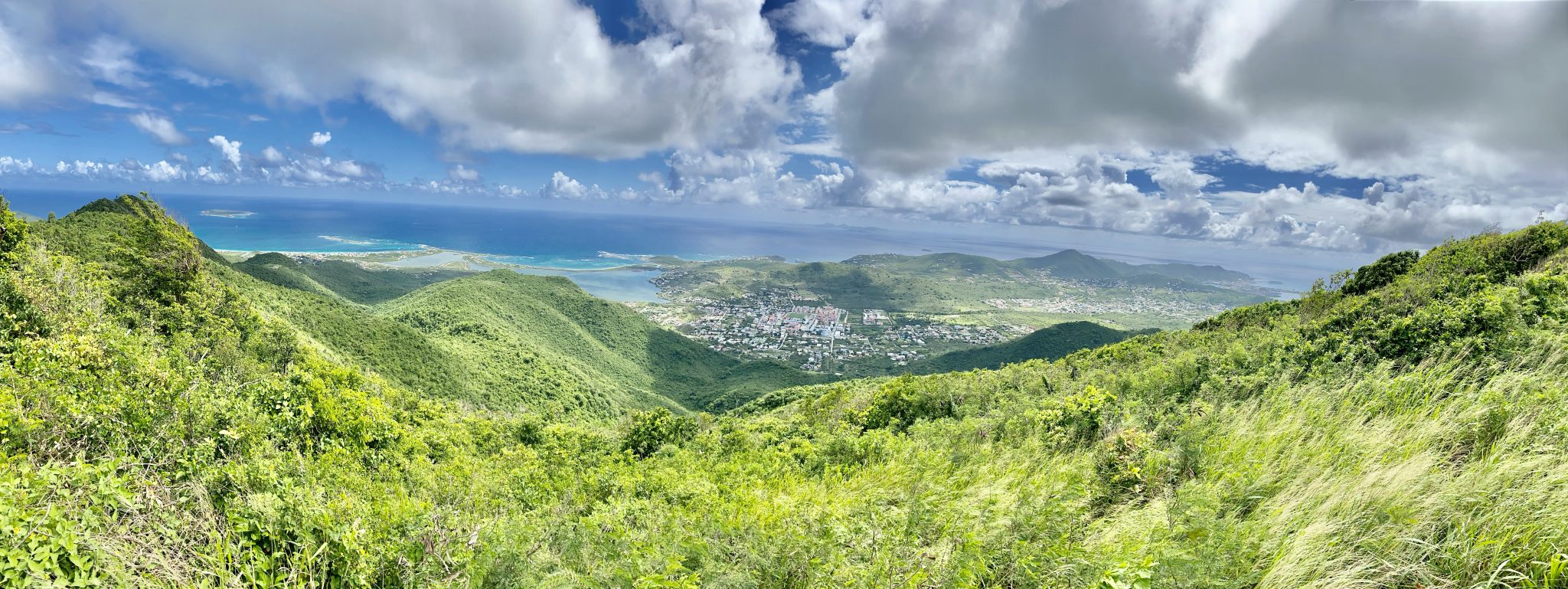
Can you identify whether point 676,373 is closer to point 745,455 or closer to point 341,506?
point 745,455

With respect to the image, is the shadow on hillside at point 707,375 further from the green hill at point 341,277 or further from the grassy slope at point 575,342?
the green hill at point 341,277

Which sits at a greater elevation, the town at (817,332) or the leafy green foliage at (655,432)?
the leafy green foliage at (655,432)

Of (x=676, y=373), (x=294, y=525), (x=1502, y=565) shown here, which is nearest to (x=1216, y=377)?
(x=1502, y=565)

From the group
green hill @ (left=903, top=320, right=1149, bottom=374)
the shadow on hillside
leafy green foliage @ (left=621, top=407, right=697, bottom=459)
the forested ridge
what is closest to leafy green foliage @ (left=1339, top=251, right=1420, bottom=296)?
the forested ridge

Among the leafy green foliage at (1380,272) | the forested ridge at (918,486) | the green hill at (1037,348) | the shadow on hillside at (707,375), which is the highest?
the leafy green foliage at (1380,272)

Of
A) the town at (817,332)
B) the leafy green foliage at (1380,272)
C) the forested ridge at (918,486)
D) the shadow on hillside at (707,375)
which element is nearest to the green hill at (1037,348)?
the town at (817,332)

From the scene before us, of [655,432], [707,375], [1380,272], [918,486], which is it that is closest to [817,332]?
[707,375]

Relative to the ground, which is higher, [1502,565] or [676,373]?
[1502,565]

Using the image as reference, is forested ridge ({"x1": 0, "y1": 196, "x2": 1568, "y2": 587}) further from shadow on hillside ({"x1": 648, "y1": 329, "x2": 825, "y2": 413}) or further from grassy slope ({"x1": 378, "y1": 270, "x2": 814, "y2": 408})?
shadow on hillside ({"x1": 648, "y1": 329, "x2": 825, "y2": 413})
